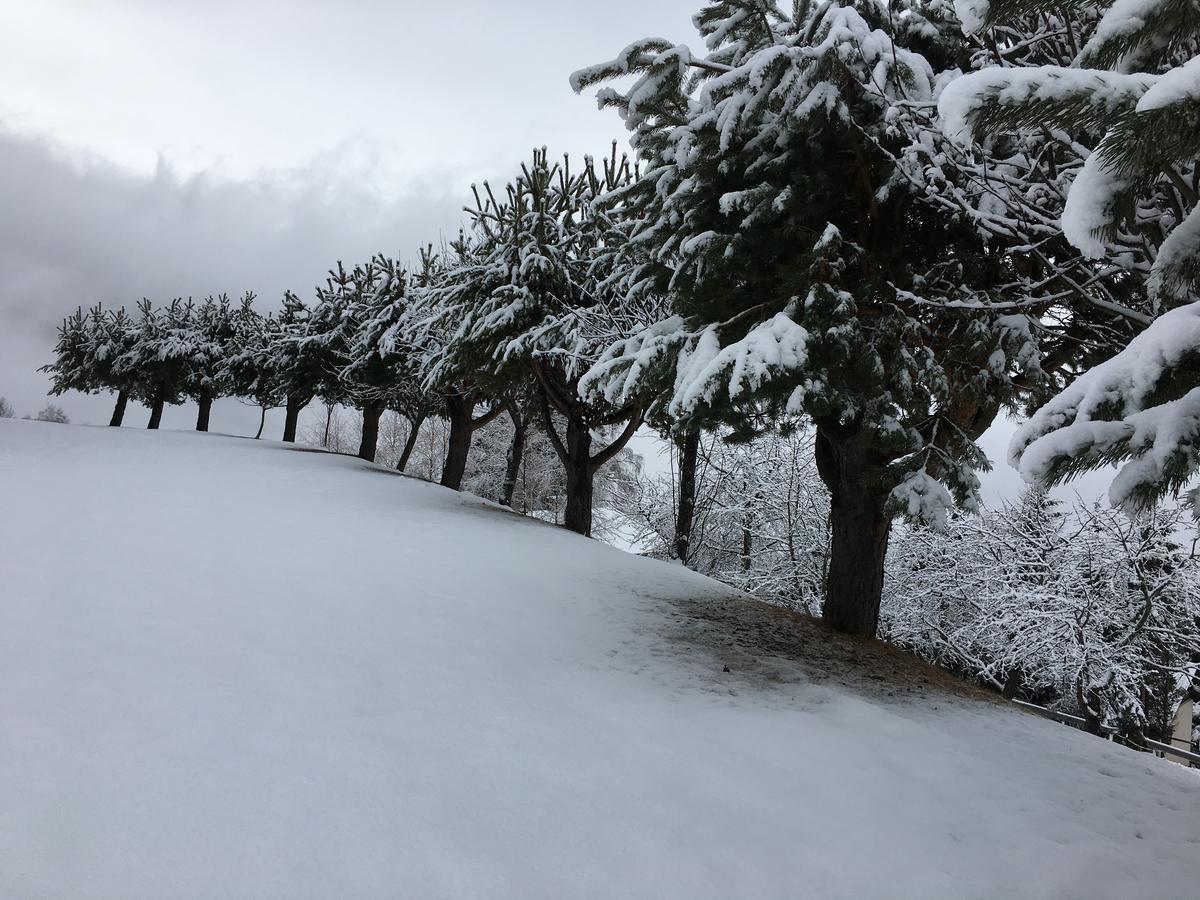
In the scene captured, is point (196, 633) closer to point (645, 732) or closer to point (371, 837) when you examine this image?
point (371, 837)

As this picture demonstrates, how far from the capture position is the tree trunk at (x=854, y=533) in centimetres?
650

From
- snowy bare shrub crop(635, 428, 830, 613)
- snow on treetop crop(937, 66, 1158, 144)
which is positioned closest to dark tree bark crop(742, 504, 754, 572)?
snowy bare shrub crop(635, 428, 830, 613)

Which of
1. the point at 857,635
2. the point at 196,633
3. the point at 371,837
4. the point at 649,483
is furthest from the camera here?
the point at 649,483

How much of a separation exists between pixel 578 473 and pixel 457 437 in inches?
208

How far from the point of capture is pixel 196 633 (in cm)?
400

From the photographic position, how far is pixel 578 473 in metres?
12.8

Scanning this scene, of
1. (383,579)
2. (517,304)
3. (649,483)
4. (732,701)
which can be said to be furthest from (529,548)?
(649,483)

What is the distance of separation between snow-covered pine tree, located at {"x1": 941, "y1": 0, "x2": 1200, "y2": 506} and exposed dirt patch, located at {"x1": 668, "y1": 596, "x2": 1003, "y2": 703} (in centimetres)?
334

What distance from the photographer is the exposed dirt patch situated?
16.6 feet

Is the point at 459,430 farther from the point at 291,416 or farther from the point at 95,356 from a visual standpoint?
the point at 95,356

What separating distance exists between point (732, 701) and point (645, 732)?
3.10 feet

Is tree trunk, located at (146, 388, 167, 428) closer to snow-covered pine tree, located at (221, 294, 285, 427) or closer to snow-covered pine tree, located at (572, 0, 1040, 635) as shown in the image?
snow-covered pine tree, located at (221, 294, 285, 427)

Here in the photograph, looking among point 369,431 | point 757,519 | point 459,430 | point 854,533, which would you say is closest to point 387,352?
point 459,430

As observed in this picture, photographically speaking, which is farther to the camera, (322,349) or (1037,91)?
(322,349)
